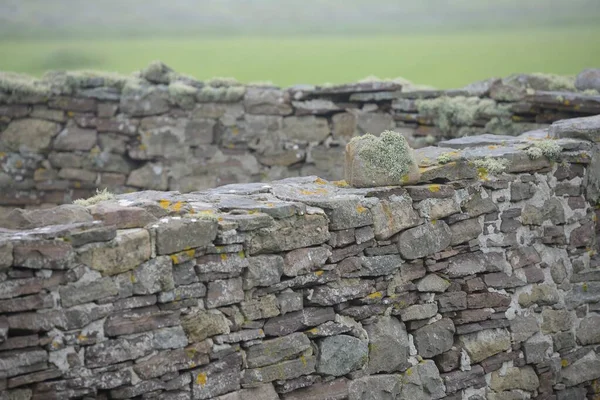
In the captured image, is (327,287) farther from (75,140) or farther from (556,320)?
(75,140)

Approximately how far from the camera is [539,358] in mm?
7488

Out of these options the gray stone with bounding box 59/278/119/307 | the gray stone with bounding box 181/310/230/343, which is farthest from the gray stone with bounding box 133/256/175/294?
the gray stone with bounding box 181/310/230/343

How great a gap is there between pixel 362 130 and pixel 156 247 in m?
6.63

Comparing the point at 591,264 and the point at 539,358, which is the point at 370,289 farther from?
the point at 591,264

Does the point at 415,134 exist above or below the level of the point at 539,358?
above

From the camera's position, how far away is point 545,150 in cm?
749

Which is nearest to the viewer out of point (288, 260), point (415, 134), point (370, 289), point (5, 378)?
point (5, 378)

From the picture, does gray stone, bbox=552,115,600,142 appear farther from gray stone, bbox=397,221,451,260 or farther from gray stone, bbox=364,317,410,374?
gray stone, bbox=364,317,410,374

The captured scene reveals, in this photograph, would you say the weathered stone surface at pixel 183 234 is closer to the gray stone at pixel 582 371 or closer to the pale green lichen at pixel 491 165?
the pale green lichen at pixel 491 165

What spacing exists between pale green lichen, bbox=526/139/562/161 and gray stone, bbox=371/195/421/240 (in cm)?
147

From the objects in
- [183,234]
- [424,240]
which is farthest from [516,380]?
[183,234]

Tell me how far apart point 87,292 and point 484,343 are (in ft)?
12.0

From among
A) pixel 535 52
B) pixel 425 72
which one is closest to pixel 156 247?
pixel 425 72

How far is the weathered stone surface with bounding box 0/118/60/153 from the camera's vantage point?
37.9 feet
